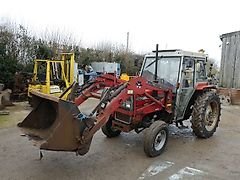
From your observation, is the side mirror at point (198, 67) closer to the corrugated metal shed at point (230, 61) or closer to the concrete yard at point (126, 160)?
the concrete yard at point (126, 160)

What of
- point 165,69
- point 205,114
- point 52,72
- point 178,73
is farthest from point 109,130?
point 52,72

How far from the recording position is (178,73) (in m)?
5.80

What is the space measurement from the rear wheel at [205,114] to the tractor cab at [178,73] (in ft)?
0.76

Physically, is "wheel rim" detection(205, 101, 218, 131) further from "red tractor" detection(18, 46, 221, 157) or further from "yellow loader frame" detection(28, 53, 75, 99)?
"yellow loader frame" detection(28, 53, 75, 99)

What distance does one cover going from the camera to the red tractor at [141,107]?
392 cm

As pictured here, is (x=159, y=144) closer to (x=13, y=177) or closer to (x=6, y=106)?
(x=13, y=177)

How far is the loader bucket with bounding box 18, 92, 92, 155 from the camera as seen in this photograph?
3737 millimetres

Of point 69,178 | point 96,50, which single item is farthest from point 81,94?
point 96,50

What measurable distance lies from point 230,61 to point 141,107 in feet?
33.4

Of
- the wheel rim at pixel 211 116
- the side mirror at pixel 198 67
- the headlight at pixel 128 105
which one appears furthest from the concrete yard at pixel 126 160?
the side mirror at pixel 198 67

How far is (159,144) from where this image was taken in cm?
520

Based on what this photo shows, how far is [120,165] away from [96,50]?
48.6ft

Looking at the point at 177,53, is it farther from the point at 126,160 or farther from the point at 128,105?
the point at 126,160

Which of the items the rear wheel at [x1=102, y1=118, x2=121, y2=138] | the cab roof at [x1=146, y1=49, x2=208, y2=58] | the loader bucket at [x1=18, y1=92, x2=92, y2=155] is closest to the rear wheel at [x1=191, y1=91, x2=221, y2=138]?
the cab roof at [x1=146, y1=49, x2=208, y2=58]
